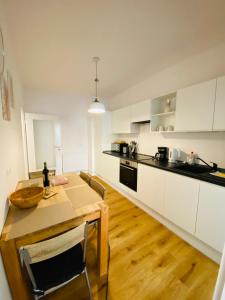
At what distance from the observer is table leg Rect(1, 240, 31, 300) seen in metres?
0.83

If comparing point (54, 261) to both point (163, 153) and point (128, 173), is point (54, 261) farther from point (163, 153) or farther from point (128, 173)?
point (163, 153)

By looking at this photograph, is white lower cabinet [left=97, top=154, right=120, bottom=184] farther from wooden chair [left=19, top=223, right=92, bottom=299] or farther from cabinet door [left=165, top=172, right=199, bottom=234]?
wooden chair [left=19, top=223, right=92, bottom=299]

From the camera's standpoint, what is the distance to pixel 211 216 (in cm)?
148

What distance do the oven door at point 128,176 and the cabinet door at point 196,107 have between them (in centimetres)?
115

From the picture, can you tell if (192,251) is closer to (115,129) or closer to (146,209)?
(146,209)

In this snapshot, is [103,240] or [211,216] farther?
[211,216]

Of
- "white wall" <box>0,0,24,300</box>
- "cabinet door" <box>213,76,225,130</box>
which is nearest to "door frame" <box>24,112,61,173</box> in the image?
"white wall" <box>0,0,24,300</box>

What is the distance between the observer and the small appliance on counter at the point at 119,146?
11.4ft

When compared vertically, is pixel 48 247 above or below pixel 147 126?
below

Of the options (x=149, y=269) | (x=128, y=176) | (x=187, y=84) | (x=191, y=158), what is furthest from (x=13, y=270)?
(x=187, y=84)

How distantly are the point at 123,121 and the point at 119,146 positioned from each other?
0.71 metres

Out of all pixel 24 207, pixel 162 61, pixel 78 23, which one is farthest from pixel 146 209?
pixel 78 23

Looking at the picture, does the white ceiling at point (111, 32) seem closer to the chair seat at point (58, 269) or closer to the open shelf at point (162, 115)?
the open shelf at point (162, 115)

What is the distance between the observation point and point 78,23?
59.2 inches
